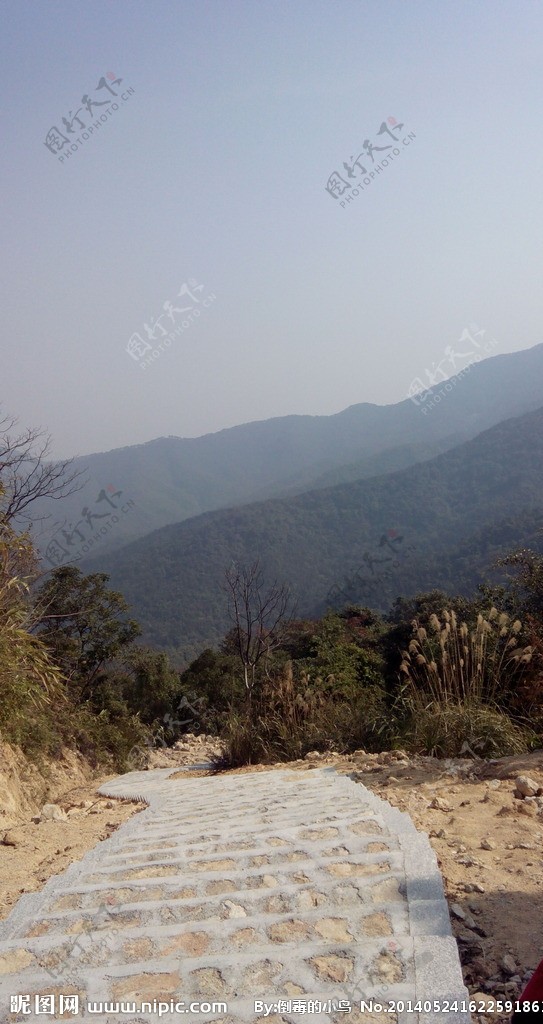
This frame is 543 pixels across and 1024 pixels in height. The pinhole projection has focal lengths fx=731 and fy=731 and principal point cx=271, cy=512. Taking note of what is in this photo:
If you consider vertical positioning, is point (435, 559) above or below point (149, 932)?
below

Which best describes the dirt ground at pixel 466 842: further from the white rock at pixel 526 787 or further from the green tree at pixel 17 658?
the green tree at pixel 17 658

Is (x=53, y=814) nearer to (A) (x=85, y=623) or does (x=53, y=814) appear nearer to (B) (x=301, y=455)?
(A) (x=85, y=623)

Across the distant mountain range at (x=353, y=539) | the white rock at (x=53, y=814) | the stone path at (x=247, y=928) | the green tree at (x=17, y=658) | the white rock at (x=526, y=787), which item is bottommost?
the distant mountain range at (x=353, y=539)

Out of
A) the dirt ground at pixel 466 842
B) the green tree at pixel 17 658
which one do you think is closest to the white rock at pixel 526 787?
the dirt ground at pixel 466 842

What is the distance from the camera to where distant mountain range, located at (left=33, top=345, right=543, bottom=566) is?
113 meters

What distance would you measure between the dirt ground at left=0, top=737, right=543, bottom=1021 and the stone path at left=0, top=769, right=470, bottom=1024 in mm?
193

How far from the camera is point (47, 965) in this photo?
2268mm

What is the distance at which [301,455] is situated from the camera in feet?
595

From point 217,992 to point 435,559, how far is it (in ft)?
162

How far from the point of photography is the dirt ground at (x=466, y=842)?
228cm

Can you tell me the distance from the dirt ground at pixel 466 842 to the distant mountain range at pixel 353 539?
39.0 metres

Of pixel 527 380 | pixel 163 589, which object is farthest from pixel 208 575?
pixel 527 380

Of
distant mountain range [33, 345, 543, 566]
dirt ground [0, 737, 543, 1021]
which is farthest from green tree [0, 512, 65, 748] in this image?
distant mountain range [33, 345, 543, 566]

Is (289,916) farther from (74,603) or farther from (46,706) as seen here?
(74,603)
